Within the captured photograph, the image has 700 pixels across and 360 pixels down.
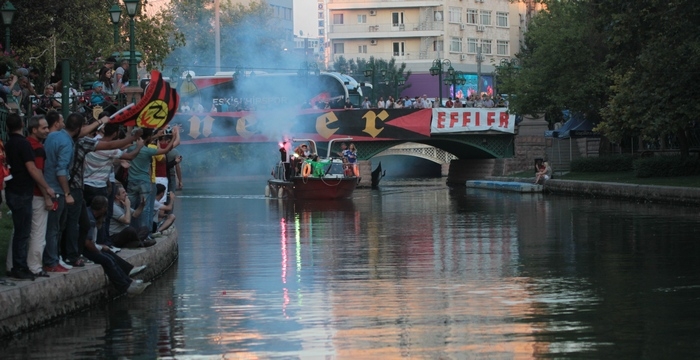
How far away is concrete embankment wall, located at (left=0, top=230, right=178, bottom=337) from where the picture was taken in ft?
39.2

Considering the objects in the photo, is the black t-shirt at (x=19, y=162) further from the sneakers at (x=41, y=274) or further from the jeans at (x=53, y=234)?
the sneakers at (x=41, y=274)

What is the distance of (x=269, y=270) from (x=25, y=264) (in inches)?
219

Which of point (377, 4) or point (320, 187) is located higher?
point (377, 4)

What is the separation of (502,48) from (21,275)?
10297 cm

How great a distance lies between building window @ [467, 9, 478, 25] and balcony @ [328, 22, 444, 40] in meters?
4.21

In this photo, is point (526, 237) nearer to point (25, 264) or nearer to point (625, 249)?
point (625, 249)

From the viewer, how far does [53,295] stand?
42.8 feet

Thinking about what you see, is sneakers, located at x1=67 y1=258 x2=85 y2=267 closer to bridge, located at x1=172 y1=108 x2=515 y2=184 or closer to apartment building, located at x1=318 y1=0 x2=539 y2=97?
bridge, located at x1=172 y1=108 x2=515 y2=184

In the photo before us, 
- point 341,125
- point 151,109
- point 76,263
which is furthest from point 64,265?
point 341,125

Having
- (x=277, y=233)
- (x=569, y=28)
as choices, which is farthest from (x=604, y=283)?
(x=569, y=28)

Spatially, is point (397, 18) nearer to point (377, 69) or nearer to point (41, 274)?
point (377, 69)

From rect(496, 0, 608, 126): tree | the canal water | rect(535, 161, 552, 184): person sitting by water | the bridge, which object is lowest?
the canal water

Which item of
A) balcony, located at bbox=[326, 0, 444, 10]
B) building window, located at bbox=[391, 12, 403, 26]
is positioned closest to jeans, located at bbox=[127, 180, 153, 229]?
balcony, located at bbox=[326, 0, 444, 10]

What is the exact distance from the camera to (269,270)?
59.2 feet
